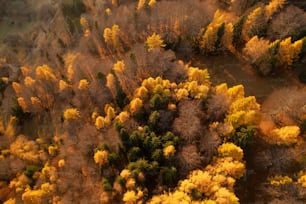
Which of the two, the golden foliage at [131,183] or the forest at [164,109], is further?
the forest at [164,109]

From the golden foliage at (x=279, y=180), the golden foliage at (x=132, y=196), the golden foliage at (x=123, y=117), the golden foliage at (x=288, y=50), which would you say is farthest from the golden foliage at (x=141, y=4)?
the golden foliage at (x=279, y=180)

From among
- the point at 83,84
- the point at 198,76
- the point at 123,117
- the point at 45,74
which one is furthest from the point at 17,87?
the point at 198,76

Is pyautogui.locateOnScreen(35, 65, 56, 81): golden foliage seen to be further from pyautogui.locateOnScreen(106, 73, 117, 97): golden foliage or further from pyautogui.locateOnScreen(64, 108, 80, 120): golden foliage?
pyautogui.locateOnScreen(106, 73, 117, 97): golden foliage

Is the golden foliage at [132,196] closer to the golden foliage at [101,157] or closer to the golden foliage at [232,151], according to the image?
the golden foliage at [101,157]

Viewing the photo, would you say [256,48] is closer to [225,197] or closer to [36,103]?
[225,197]

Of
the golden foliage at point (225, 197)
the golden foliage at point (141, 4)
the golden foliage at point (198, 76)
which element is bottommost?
the golden foliage at point (225, 197)

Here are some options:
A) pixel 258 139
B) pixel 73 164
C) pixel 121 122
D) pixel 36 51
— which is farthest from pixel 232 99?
pixel 36 51

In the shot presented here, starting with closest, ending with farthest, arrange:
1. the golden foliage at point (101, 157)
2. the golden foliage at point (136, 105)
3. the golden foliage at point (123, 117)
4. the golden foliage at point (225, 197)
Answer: the golden foliage at point (225, 197) < the golden foliage at point (101, 157) < the golden foliage at point (123, 117) < the golden foliage at point (136, 105)
